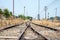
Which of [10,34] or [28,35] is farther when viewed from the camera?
[10,34]

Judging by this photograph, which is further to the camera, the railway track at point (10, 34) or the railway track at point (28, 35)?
the railway track at point (28, 35)

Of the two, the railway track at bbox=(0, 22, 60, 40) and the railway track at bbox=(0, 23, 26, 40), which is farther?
the railway track at bbox=(0, 22, 60, 40)

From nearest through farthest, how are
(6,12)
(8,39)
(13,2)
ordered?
(8,39)
(13,2)
(6,12)

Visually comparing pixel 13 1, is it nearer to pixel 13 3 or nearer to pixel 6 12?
pixel 13 3

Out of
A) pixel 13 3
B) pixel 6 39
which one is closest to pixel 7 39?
pixel 6 39

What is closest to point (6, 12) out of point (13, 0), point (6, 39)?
point (13, 0)

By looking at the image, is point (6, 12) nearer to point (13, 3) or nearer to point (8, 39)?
point (13, 3)

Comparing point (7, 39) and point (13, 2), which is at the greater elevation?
point (13, 2)

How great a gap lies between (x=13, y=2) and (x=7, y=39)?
43.6 metres

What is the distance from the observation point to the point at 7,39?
6836mm

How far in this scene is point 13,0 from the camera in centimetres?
4997

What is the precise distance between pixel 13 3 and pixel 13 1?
59 cm

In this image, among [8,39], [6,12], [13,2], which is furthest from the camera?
[6,12]

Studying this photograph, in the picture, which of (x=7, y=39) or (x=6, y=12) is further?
(x=6, y=12)
